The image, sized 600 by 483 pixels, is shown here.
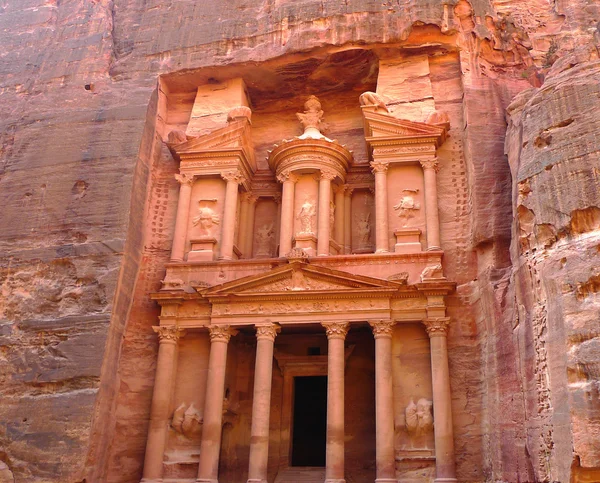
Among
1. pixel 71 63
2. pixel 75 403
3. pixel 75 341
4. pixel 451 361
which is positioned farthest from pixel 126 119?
pixel 451 361

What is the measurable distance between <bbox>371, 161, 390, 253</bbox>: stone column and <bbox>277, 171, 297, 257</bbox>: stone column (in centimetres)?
192

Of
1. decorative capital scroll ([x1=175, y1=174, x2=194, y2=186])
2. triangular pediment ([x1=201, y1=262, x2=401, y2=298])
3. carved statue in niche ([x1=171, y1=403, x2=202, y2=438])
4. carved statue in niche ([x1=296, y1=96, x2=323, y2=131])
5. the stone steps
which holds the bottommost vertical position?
the stone steps

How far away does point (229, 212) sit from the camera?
14.3m

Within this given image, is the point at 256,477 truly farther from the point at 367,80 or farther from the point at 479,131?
the point at 367,80

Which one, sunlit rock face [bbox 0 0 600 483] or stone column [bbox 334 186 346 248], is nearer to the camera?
sunlit rock face [bbox 0 0 600 483]

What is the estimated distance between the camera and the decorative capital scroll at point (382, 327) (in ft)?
40.0

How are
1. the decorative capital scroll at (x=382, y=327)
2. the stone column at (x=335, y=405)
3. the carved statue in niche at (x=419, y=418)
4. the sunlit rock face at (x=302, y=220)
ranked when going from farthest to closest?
the decorative capital scroll at (x=382, y=327), the carved statue in niche at (x=419, y=418), the stone column at (x=335, y=405), the sunlit rock face at (x=302, y=220)

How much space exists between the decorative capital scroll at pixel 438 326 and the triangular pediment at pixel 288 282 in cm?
172

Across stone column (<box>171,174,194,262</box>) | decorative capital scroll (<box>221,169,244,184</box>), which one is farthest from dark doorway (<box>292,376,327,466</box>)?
decorative capital scroll (<box>221,169,244,184</box>)

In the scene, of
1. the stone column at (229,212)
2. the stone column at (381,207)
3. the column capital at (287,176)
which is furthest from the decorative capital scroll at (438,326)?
the column capital at (287,176)

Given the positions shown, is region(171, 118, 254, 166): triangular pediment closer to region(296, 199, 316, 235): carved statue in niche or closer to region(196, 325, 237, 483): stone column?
region(296, 199, 316, 235): carved statue in niche

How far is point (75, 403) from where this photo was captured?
11.2m

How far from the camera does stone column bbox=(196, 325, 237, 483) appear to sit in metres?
11.8

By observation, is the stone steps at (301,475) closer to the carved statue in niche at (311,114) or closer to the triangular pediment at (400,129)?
the triangular pediment at (400,129)
